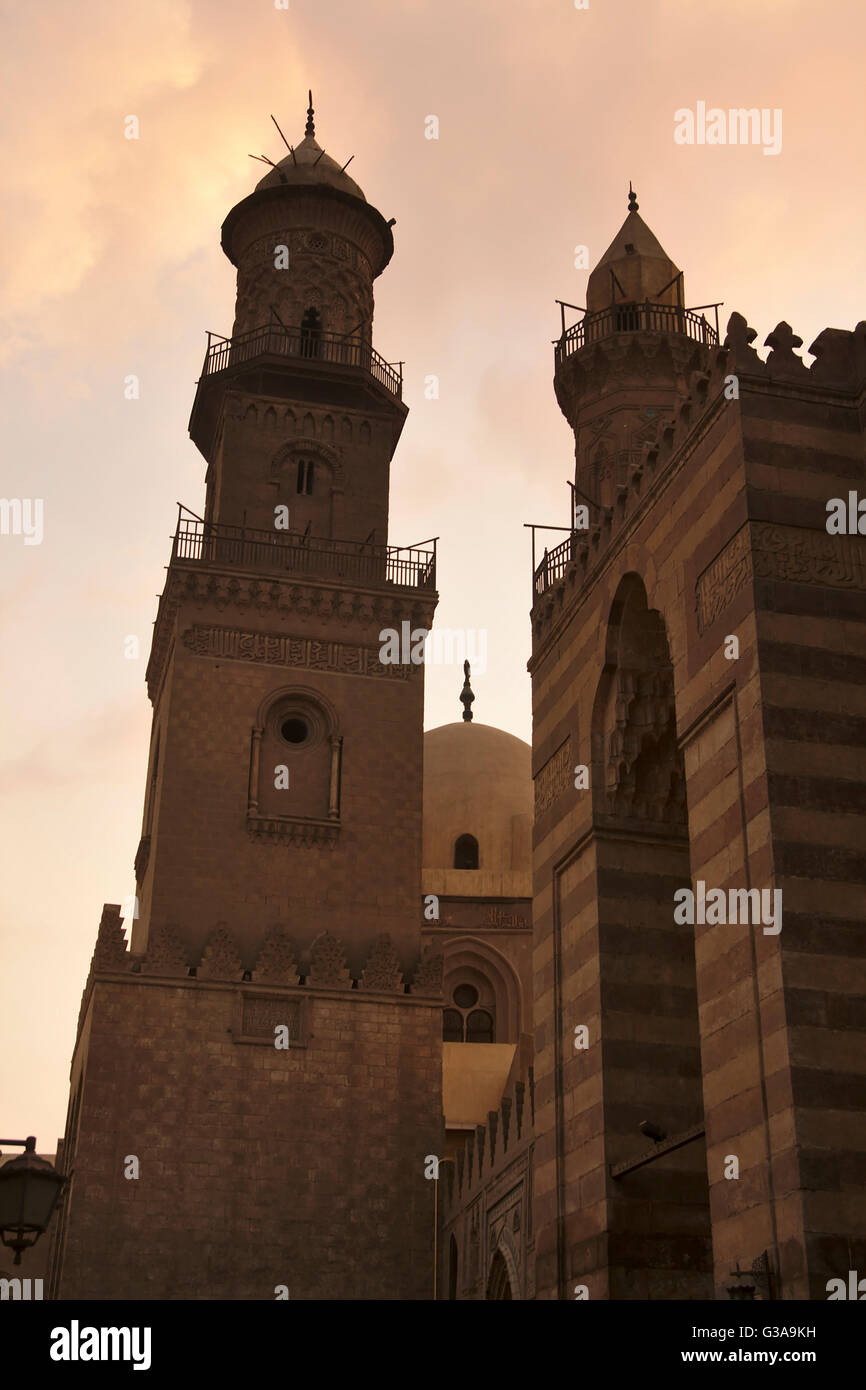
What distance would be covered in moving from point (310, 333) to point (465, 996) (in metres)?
15.2

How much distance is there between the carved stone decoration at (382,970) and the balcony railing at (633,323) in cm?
1025

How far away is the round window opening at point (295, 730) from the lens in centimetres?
2814

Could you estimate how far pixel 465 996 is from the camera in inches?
1411

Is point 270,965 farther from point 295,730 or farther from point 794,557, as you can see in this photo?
point 794,557

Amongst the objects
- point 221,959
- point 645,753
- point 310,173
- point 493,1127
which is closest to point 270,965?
point 221,959

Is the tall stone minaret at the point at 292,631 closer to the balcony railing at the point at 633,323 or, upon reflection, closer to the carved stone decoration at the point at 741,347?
the balcony railing at the point at 633,323

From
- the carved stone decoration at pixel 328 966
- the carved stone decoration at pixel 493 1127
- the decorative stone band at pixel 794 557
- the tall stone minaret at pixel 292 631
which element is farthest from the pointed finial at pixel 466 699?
the decorative stone band at pixel 794 557

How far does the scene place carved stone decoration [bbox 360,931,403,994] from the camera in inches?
1026

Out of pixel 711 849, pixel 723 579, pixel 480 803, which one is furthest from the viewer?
pixel 480 803

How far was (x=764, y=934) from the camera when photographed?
438 inches

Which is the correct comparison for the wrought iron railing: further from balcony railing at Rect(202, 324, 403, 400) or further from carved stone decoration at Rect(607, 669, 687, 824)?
balcony railing at Rect(202, 324, 403, 400)

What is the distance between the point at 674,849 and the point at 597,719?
1472mm
